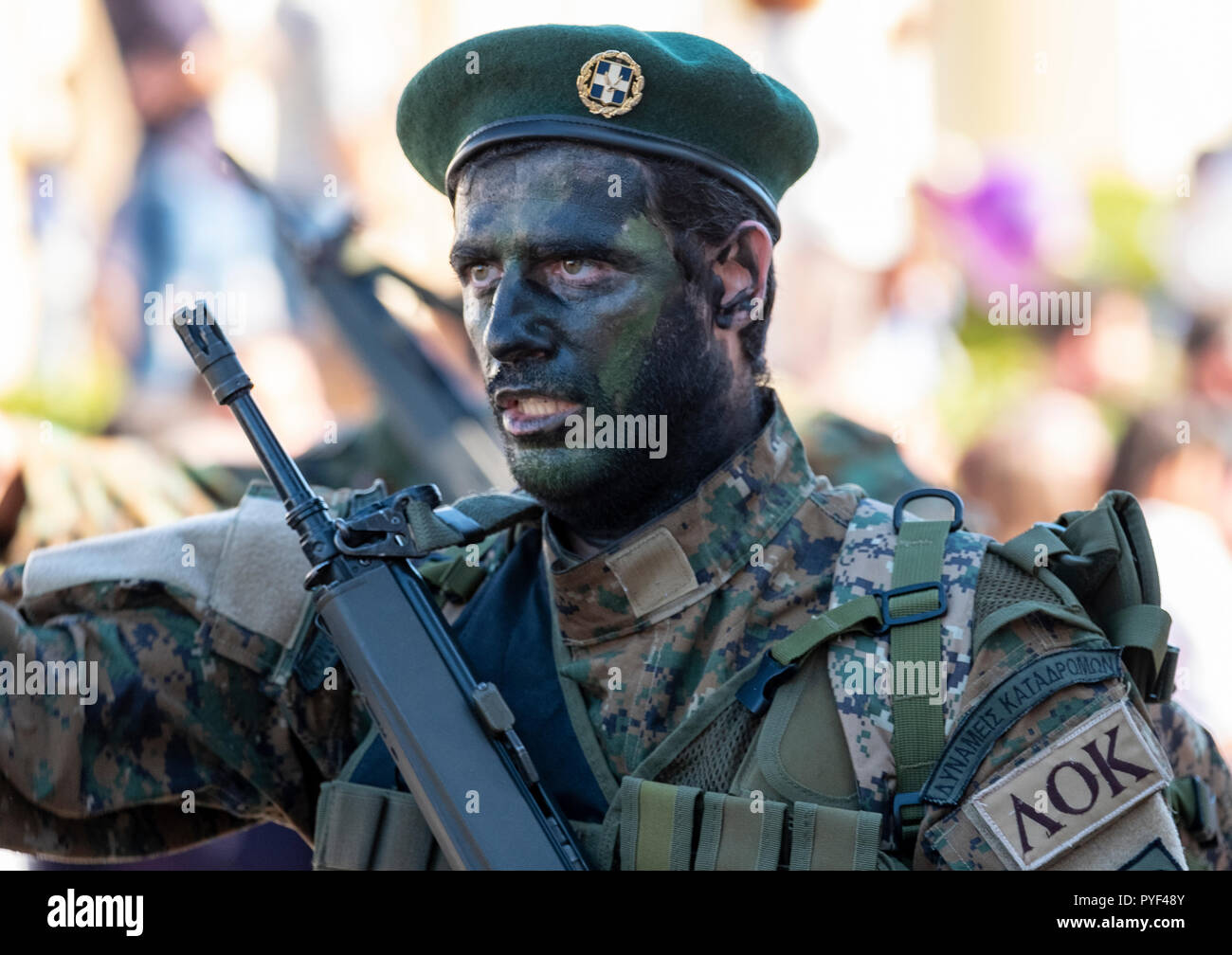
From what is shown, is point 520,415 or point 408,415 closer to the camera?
point 520,415

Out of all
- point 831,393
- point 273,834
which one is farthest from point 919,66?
point 273,834

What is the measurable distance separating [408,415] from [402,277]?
54 cm

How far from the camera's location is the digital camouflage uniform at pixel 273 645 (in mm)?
2531

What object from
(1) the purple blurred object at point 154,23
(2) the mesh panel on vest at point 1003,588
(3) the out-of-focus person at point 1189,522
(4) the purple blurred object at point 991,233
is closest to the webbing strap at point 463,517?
(2) the mesh panel on vest at point 1003,588

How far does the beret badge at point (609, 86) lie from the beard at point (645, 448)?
0.33 meters

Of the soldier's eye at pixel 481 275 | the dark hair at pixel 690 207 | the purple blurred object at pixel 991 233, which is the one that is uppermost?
the purple blurred object at pixel 991 233

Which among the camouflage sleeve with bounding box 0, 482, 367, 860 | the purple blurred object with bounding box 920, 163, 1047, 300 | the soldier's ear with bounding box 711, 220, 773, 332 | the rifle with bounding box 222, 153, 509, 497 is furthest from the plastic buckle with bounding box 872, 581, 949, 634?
the purple blurred object with bounding box 920, 163, 1047, 300

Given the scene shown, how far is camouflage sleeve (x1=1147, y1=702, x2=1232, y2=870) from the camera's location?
9.30 feet

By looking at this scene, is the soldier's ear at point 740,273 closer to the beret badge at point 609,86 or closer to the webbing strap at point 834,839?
the beret badge at point 609,86

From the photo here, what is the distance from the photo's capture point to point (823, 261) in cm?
855

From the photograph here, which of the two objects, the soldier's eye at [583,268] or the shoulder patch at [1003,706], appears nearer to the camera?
the shoulder patch at [1003,706]

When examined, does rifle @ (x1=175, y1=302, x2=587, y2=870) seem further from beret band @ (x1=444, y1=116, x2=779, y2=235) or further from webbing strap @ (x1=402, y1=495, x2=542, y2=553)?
beret band @ (x1=444, y1=116, x2=779, y2=235)

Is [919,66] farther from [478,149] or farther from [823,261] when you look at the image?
[478,149]

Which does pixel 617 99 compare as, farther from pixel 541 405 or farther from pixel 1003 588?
pixel 1003 588
